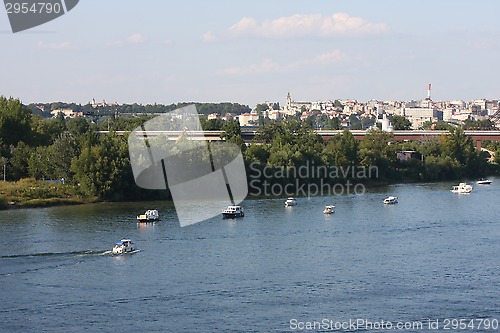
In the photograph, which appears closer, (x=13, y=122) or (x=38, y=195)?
(x=38, y=195)

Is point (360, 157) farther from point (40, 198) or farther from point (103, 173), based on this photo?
point (40, 198)

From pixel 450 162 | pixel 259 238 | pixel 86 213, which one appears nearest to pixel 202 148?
pixel 86 213

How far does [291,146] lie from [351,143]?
9.39ft

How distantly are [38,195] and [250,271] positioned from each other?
36.5 feet

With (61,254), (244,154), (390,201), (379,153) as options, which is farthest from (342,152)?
(61,254)

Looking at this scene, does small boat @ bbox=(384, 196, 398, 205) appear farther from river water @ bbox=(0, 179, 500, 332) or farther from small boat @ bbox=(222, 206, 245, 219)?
small boat @ bbox=(222, 206, 245, 219)

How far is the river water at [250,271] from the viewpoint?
1201 centimetres

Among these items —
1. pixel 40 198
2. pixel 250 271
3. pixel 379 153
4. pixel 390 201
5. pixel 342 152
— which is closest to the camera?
pixel 250 271

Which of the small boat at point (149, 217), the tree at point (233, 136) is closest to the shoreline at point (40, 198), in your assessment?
the small boat at point (149, 217)

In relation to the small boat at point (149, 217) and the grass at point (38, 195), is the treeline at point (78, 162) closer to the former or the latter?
the grass at point (38, 195)

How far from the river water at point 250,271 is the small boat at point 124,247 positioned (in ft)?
0.66

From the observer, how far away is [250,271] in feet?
48.6

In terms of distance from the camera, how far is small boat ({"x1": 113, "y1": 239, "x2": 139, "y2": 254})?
1616 cm

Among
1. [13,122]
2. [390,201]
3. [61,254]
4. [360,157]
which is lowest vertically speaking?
[390,201]
